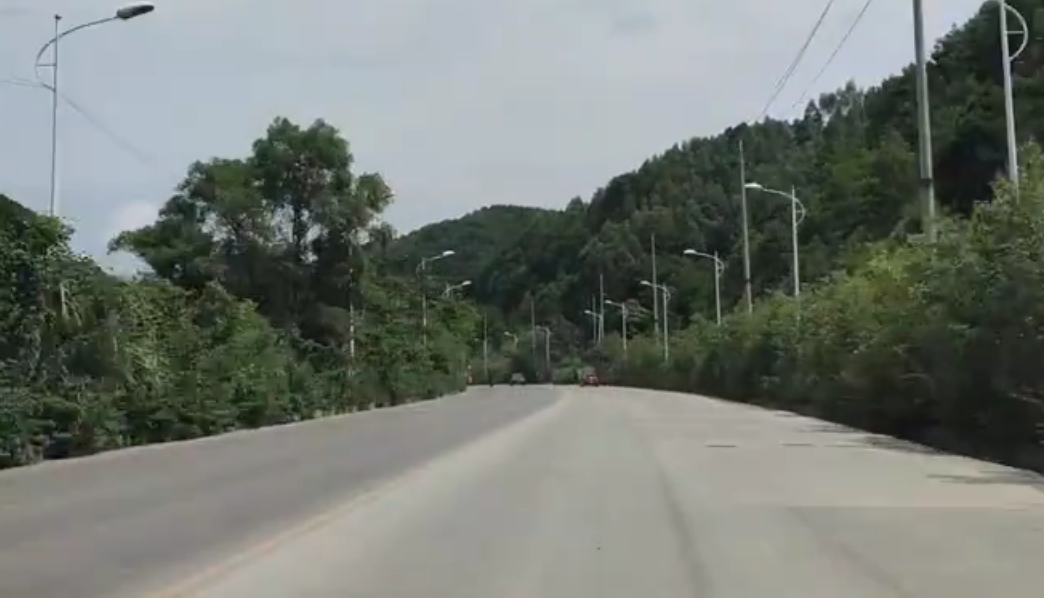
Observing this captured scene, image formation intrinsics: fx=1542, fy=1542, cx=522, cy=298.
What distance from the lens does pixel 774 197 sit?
119 metres

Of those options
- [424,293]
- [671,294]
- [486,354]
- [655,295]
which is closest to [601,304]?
[671,294]

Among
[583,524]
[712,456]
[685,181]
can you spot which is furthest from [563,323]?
[583,524]

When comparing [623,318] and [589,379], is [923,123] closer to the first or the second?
[589,379]

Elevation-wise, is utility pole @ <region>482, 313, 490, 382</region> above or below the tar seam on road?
above

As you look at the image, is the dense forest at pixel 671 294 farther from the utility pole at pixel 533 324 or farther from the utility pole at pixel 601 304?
the utility pole at pixel 533 324

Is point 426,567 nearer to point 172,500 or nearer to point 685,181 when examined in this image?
point 172,500

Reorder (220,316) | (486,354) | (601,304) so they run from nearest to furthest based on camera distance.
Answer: (220,316)
(601,304)
(486,354)

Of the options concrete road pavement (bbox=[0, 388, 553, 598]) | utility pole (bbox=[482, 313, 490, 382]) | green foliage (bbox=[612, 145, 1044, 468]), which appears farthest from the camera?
utility pole (bbox=[482, 313, 490, 382])

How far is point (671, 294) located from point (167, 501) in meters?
129

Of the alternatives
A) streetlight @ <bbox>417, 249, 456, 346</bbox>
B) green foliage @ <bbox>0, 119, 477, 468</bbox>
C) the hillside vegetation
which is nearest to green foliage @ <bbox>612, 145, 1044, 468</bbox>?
the hillside vegetation

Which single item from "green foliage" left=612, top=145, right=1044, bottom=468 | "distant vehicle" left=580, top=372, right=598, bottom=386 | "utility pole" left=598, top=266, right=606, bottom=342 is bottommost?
"green foliage" left=612, top=145, right=1044, bottom=468

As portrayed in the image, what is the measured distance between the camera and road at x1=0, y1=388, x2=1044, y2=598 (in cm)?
1192

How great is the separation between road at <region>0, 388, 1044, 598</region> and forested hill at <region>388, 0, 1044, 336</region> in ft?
125

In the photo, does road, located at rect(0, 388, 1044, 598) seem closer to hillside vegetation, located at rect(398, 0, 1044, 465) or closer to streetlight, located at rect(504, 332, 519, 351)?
hillside vegetation, located at rect(398, 0, 1044, 465)
